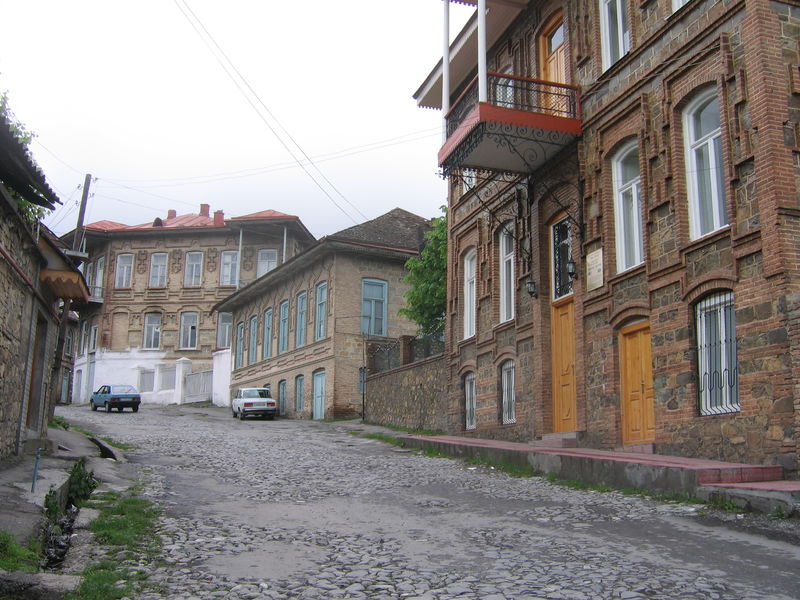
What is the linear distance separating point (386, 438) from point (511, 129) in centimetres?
933

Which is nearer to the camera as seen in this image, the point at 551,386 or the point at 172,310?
the point at 551,386

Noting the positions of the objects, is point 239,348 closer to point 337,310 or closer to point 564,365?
point 337,310

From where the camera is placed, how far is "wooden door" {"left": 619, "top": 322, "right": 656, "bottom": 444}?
42.2ft

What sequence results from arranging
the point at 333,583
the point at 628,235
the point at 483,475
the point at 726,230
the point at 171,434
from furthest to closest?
the point at 171,434
the point at 628,235
the point at 483,475
the point at 726,230
the point at 333,583

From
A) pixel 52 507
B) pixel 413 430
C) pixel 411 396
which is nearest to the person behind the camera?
pixel 52 507

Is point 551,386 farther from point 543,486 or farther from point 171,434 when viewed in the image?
point 171,434

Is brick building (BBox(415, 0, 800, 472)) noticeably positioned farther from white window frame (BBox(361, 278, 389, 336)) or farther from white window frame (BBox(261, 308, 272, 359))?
white window frame (BBox(261, 308, 272, 359))

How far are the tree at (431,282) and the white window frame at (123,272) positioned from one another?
2780 centimetres

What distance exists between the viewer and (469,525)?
8117 millimetres

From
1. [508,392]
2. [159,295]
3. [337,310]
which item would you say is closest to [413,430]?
[508,392]

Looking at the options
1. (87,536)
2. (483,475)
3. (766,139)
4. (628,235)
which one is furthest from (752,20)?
(87,536)

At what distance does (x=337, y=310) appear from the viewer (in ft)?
105

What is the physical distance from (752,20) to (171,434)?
1681 centimetres

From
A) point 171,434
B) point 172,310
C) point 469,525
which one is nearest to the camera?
point 469,525
